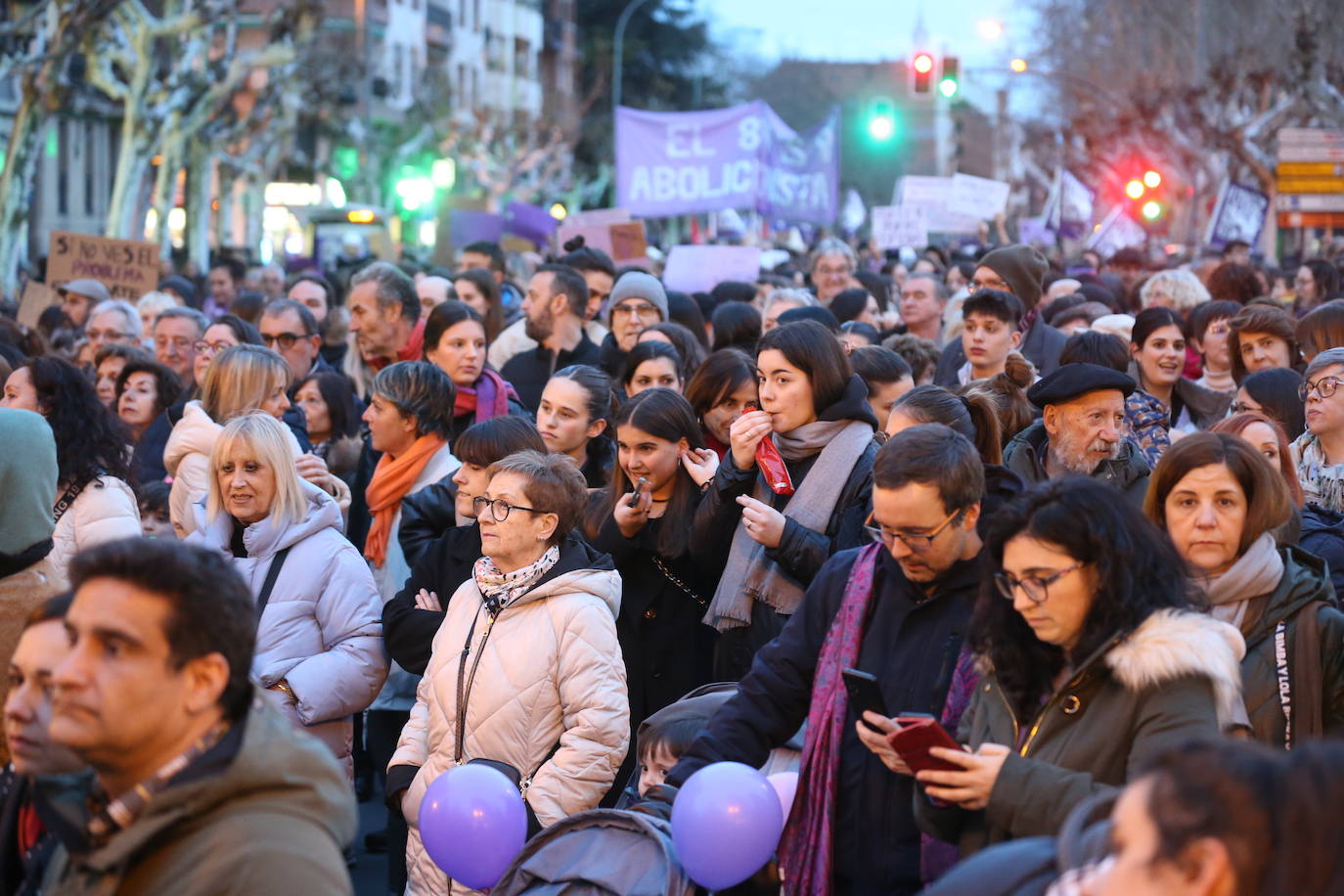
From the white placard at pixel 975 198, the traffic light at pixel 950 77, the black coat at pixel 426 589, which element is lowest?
the black coat at pixel 426 589

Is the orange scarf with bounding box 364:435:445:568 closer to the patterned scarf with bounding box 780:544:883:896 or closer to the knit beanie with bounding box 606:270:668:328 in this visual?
the knit beanie with bounding box 606:270:668:328

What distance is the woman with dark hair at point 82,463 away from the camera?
5.54 metres

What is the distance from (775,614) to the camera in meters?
5.29

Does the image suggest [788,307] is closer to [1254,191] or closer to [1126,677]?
[1126,677]

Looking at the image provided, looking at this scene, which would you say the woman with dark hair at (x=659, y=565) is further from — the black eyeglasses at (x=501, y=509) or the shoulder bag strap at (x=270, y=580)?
the shoulder bag strap at (x=270, y=580)

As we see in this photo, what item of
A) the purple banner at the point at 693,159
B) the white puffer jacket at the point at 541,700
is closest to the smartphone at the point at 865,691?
the white puffer jacket at the point at 541,700

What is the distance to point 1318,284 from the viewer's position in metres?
11.5

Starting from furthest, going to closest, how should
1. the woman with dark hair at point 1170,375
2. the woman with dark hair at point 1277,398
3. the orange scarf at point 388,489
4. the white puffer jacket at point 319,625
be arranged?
1. the woman with dark hair at point 1170,375
2. the orange scarf at point 388,489
3. the woman with dark hair at point 1277,398
4. the white puffer jacket at point 319,625

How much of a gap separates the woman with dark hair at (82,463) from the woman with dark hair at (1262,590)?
10.7ft

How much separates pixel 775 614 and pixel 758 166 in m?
12.3

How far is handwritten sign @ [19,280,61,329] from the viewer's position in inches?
522

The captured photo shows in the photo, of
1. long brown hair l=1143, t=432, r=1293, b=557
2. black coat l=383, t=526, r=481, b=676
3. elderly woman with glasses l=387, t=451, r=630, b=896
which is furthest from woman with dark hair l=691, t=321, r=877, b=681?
long brown hair l=1143, t=432, r=1293, b=557

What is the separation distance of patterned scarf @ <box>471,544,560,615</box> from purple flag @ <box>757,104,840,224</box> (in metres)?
12.6

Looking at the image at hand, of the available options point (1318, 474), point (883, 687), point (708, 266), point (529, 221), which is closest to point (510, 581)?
point (883, 687)
